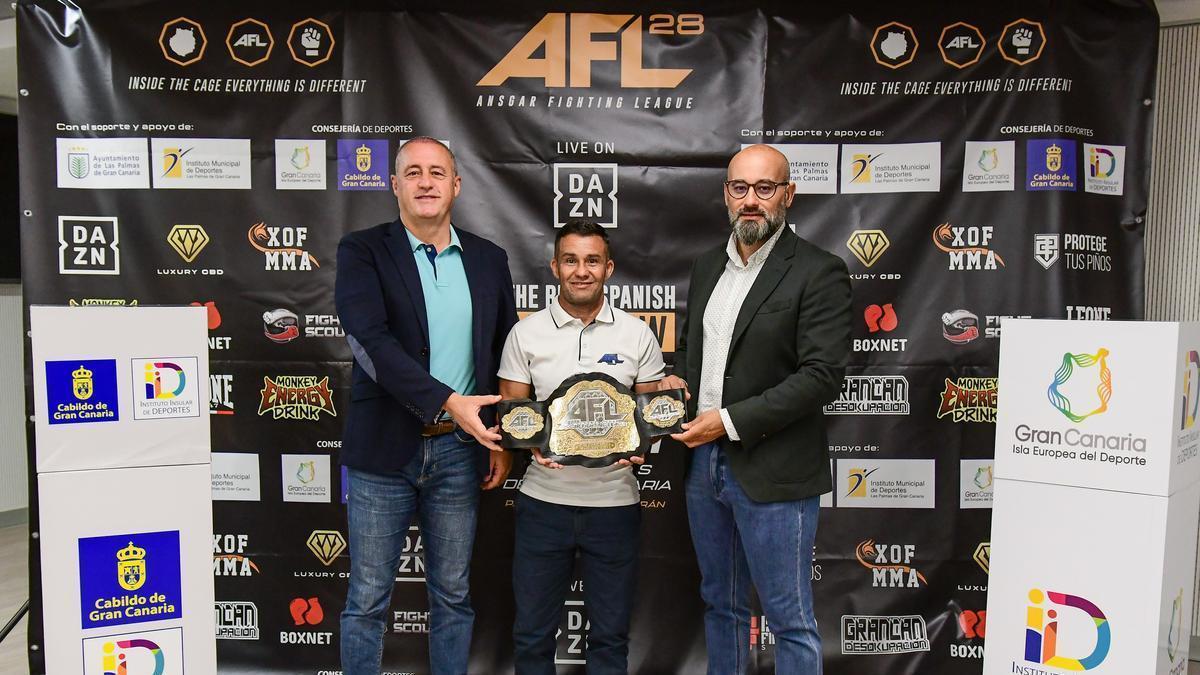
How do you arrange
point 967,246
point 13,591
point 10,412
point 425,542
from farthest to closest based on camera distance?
1. point 10,412
2. point 13,591
3. point 967,246
4. point 425,542

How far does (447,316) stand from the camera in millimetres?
2393

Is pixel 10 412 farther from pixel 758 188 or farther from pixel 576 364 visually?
pixel 758 188

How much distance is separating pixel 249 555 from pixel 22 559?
2356mm

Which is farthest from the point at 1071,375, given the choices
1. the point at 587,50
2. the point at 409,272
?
the point at 587,50

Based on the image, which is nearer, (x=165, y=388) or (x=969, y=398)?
(x=165, y=388)

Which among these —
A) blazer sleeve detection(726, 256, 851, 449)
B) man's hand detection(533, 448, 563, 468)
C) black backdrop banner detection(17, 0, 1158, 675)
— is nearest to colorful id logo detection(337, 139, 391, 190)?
black backdrop banner detection(17, 0, 1158, 675)

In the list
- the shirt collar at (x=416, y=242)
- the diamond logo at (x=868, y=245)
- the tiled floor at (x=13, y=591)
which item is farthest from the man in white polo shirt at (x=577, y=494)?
the tiled floor at (x=13, y=591)

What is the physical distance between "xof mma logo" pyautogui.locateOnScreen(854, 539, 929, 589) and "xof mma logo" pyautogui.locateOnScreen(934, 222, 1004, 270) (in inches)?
47.1

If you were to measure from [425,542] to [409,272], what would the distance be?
886mm

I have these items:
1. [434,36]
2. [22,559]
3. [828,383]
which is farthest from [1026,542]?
[22,559]

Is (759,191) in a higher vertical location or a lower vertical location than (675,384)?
higher

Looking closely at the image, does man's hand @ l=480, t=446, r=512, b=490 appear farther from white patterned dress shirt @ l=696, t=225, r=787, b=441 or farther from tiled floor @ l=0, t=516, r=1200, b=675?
tiled floor @ l=0, t=516, r=1200, b=675

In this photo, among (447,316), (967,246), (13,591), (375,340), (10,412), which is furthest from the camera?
(10,412)

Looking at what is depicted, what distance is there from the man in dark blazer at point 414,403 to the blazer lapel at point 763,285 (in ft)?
2.54
